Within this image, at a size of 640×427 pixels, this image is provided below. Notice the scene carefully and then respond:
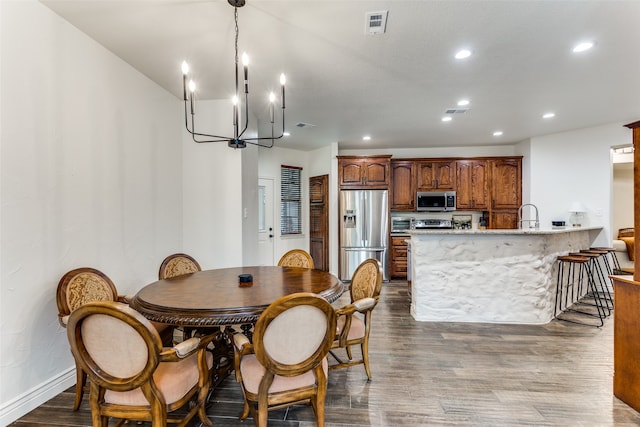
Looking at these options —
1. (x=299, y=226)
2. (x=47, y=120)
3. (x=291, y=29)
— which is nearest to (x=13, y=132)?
(x=47, y=120)

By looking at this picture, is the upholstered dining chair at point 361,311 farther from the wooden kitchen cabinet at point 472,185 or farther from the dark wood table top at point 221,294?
the wooden kitchen cabinet at point 472,185

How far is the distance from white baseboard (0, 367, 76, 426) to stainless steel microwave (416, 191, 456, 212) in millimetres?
5691

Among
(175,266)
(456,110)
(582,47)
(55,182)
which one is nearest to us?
(55,182)

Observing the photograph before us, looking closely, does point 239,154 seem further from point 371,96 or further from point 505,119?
point 505,119

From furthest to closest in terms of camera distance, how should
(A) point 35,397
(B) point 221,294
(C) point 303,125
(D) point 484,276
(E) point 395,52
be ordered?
(C) point 303,125, (D) point 484,276, (E) point 395,52, (A) point 35,397, (B) point 221,294

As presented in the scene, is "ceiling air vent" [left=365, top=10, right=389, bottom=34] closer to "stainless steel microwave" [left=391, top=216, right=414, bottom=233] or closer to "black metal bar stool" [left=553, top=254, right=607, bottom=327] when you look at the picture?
"black metal bar stool" [left=553, top=254, right=607, bottom=327]

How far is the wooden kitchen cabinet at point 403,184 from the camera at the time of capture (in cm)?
621

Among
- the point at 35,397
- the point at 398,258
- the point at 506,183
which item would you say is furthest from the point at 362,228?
the point at 35,397

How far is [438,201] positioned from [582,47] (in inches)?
147

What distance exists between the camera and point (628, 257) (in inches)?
207

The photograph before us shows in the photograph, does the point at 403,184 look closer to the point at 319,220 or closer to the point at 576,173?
the point at 319,220

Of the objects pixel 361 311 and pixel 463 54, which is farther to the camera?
pixel 463 54

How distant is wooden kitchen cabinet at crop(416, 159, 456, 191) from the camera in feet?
20.2

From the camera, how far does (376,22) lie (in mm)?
2244
